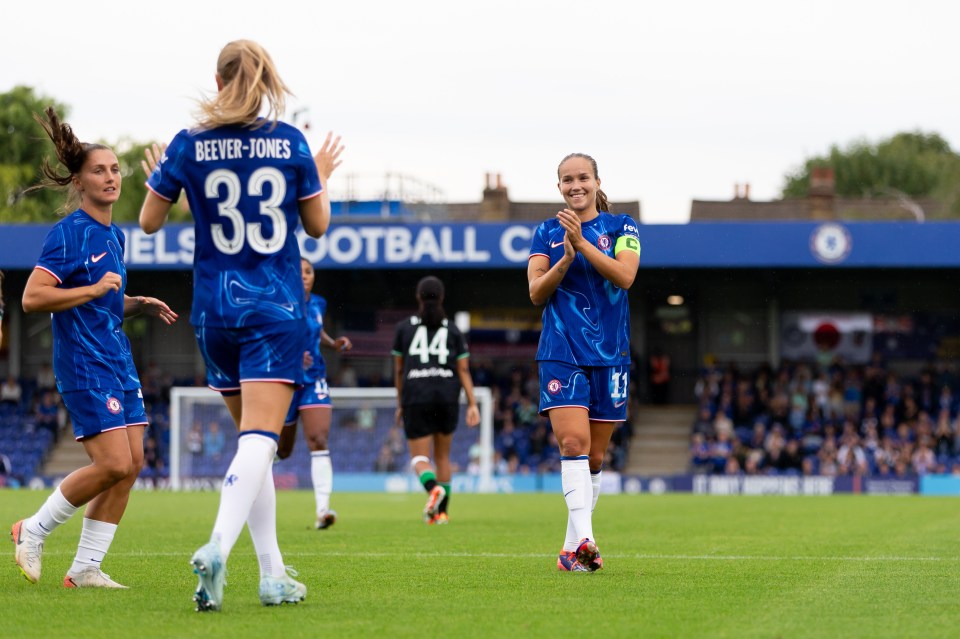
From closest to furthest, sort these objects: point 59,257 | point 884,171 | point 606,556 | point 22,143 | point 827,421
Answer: point 59,257 < point 606,556 < point 827,421 < point 22,143 < point 884,171

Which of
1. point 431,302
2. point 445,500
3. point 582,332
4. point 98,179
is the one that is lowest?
point 445,500

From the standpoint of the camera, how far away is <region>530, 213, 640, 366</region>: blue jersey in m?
7.77

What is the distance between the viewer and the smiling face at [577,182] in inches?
307

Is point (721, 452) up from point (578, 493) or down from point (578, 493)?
down

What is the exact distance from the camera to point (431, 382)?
13.5 meters

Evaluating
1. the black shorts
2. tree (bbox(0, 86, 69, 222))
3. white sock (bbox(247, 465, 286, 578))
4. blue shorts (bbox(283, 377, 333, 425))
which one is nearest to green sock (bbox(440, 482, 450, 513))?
the black shorts

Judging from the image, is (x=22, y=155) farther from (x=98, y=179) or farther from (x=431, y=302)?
(x=98, y=179)

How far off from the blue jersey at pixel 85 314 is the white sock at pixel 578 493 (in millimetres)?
2446

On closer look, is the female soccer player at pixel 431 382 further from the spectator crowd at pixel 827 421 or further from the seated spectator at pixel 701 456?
the seated spectator at pixel 701 456

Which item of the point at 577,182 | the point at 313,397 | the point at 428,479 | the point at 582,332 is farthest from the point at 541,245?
the point at 428,479

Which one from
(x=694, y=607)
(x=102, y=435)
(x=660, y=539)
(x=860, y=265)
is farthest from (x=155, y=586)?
(x=860, y=265)

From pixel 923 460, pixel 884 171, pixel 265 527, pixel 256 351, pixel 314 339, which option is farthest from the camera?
pixel 884 171

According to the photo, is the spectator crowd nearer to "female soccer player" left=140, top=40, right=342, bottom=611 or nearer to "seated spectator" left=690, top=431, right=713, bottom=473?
"seated spectator" left=690, top=431, right=713, bottom=473

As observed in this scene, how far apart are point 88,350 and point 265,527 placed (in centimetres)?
155
